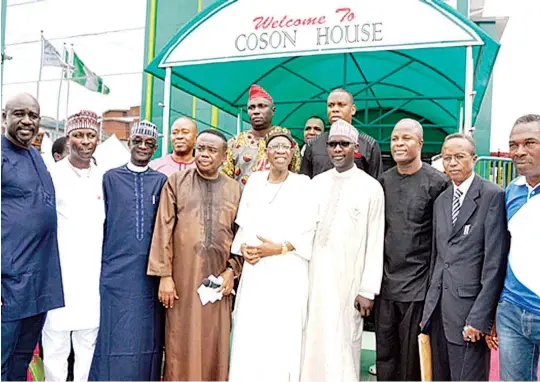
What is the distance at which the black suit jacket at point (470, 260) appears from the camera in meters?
2.87

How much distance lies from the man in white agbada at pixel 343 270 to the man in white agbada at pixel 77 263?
1509 millimetres

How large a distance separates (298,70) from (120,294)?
218 inches

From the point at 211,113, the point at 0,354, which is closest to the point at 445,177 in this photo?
the point at 0,354

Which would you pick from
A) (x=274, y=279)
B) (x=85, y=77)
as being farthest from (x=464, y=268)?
(x=85, y=77)

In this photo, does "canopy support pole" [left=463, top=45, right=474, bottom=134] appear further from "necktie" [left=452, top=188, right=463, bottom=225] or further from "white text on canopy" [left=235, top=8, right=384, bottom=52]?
"necktie" [left=452, top=188, right=463, bottom=225]

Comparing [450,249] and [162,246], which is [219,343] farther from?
[450,249]

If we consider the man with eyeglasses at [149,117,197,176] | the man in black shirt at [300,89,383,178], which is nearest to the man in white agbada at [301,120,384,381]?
the man in black shirt at [300,89,383,178]

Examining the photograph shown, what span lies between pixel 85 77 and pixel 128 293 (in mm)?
11443

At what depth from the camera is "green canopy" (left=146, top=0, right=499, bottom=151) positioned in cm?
519

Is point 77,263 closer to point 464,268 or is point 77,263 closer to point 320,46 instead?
point 464,268

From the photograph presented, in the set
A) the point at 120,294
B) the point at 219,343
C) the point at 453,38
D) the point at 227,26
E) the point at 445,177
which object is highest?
the point at 227,26

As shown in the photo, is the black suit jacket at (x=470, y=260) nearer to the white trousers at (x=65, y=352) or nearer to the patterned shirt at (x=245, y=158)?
the patterned shirt at (x=245, y=158)

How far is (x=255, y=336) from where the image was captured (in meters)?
3.45

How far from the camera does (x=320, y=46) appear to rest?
5.50m
